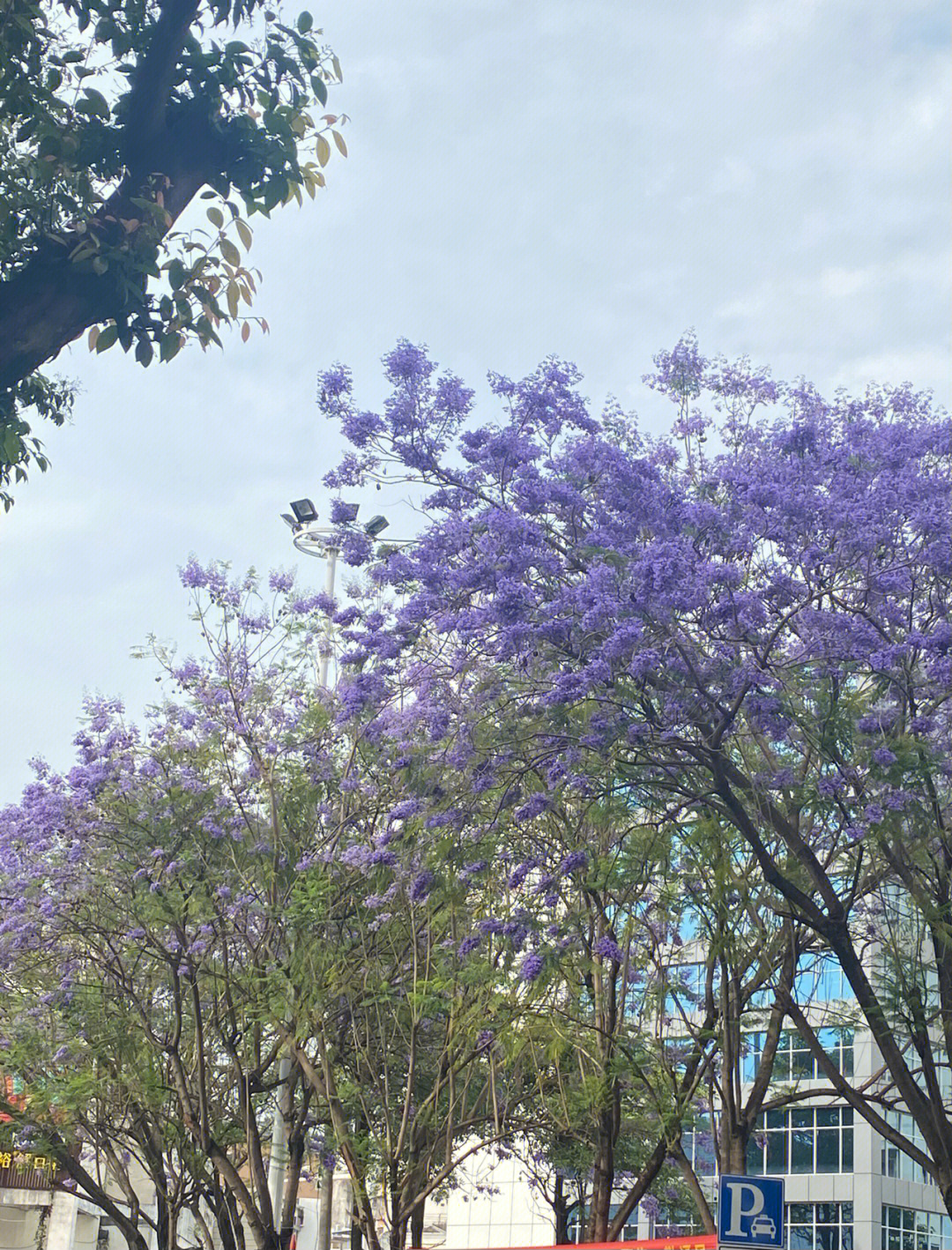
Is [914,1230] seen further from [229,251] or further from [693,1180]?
[229,251]

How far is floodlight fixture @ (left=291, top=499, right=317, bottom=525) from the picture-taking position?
20250mm

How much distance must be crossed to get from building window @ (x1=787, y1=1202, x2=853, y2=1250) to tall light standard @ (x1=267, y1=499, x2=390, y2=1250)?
41.4 ft

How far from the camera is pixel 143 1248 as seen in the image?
1980 centimetres

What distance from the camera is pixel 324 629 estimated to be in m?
15.6

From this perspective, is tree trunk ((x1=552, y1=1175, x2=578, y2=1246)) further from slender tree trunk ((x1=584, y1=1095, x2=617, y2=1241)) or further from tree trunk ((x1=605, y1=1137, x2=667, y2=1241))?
slender tree trunk ((x1=584, y1=1095, x2=617, y2=1241))

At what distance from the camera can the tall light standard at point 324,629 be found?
34.5 feet

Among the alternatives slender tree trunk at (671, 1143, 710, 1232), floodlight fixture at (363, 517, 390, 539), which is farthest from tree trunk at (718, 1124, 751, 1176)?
floodlight fixture at (363, 517, 390, 539)

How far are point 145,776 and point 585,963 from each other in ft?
14.4

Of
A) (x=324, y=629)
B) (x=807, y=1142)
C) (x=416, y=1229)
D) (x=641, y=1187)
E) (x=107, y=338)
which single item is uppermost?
(x=324, y=629)

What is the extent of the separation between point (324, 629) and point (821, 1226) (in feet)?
73.7

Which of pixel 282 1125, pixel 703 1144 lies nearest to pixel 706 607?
pixel 282 1125

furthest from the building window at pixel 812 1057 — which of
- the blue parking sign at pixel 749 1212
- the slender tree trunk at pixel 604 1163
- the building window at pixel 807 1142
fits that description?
the blue parking sign at pixel 749 1212

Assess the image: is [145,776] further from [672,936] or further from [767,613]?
[767,613]

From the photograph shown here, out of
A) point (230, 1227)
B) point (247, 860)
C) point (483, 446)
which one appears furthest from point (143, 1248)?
point (483, 446)
